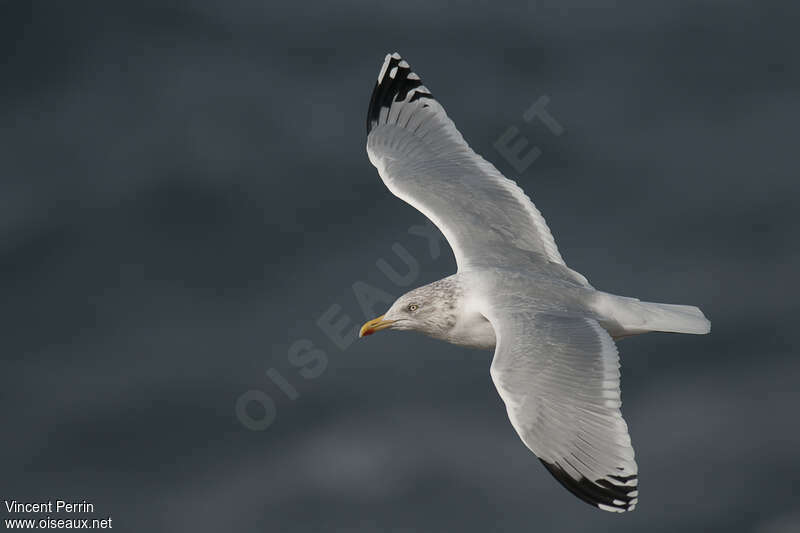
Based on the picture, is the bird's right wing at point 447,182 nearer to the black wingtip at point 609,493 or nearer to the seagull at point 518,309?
the seagull at point 518,309

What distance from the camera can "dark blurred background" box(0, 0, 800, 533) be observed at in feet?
45.3

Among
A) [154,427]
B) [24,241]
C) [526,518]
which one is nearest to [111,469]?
[154,427]

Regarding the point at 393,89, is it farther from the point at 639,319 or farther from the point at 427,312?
the point at 639,319

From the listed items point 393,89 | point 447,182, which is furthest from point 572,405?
point 393,89

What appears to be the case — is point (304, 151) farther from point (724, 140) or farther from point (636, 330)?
point (636, 330)

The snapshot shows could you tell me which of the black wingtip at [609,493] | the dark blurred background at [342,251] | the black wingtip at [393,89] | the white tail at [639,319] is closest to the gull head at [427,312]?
the white tail at [639,319]

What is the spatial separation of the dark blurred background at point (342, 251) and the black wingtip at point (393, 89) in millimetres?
2508

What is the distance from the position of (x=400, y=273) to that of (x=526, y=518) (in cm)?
317

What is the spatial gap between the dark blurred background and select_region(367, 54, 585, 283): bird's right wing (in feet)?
8.18

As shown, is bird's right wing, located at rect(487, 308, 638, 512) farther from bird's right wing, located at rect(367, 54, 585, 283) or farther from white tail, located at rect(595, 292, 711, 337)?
bird's right wing, located at rect(367, 54, 585, 283)

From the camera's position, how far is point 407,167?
12172 mm

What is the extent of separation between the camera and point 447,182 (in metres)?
11.9

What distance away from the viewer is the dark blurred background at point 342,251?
1381 centimetres

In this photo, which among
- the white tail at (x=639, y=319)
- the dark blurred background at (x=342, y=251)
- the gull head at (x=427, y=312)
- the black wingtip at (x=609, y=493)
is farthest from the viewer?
the dark blurred background at (x=342, y=251)
